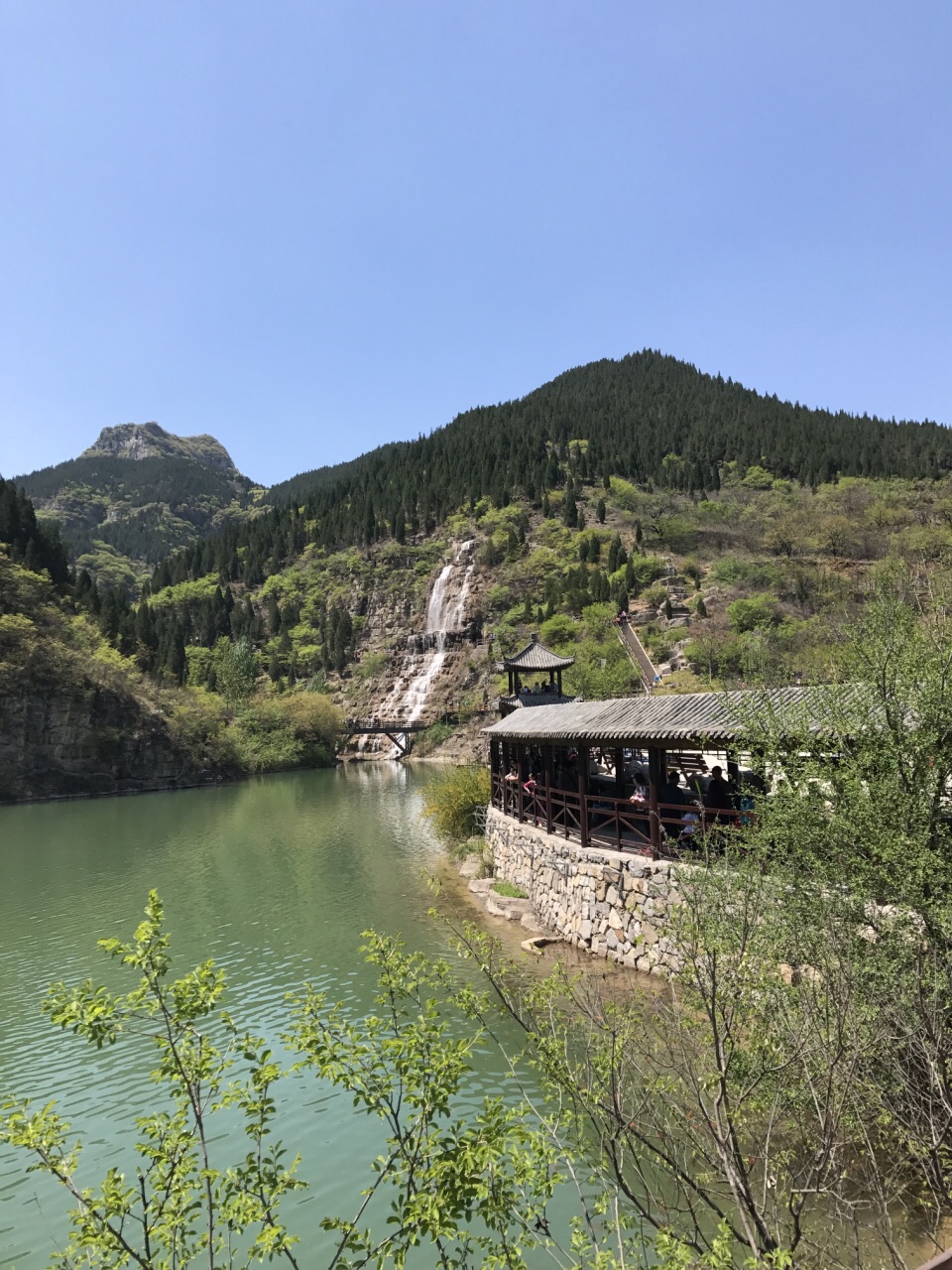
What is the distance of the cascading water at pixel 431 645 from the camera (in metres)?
71.7

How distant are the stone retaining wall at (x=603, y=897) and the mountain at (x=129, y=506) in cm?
11292

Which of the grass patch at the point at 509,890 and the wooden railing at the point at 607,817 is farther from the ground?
the wooden railing at the point at 607,817

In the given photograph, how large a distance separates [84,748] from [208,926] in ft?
114

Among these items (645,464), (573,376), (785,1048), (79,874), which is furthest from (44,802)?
(573,376)

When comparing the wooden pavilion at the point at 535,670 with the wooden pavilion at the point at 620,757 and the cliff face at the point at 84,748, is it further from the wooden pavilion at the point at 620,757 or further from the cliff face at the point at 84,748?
the cliff face at the point at 84,748

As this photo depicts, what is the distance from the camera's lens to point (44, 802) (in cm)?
4153

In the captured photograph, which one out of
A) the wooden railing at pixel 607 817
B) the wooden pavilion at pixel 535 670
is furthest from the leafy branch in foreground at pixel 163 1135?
the wooden pavilion at pixel 535 670

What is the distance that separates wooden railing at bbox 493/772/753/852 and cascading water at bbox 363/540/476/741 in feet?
169

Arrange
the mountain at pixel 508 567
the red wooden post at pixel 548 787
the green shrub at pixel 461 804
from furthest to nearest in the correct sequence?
the mountain at pixel 508 567, the green shrub at pixel 461 804, the red wooden post at pixel 548 787

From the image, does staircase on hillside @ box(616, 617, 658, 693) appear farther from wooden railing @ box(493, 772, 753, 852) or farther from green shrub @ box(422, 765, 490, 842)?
wooden railing @ box(493, 772, 753, 852)

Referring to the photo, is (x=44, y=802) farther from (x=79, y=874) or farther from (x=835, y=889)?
(x=835, y=889)

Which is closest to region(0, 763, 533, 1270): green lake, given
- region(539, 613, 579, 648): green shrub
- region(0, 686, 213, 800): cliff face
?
region(0, 686, 213, 800): cliff face

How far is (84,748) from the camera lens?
45.8m

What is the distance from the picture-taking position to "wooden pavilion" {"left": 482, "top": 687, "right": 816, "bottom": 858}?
10336 millimetres
